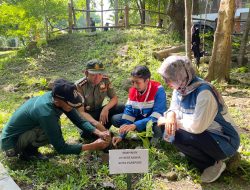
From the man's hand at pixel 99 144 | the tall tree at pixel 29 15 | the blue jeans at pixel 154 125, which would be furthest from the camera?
the tall tree at pixel 29 15

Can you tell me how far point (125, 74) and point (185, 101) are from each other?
520 centimetres

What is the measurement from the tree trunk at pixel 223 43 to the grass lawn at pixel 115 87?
1.19ft

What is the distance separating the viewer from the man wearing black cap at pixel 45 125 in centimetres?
271

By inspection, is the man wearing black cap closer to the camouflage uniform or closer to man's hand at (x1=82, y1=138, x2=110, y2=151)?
man's hand at (x1=82, y1=138, x2=110, y2=151)

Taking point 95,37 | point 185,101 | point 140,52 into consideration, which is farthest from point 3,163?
point 95,37

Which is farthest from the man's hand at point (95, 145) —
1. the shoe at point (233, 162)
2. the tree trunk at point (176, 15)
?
the tree trunk at point (176, 15)

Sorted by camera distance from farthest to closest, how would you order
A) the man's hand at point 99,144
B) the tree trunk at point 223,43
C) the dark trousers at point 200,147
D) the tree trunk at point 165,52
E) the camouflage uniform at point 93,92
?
the tree trunk at point 165,52, the tree trunk at point 223,43, the camouflage uniform at point 93,92, the man's hand at point 99,144, the dark trousers at point 200,147

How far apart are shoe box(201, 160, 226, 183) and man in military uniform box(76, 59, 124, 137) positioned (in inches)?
49.3

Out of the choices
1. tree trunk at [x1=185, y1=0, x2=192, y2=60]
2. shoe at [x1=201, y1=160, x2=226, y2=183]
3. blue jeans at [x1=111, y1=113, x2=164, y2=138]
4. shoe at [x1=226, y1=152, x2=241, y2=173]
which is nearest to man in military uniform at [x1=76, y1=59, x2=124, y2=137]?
blue jeans at [x1=111, y1=113, x2=164, y2=138]

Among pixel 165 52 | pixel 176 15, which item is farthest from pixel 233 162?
pixel 176 15

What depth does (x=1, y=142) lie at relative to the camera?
3.08m

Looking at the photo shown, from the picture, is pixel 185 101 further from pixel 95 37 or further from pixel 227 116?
pixel 95 37

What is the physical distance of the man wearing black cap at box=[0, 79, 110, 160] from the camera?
2.71 meters

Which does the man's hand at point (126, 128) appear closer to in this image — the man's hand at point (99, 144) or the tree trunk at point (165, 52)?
the man's hand at point (99, 144)
